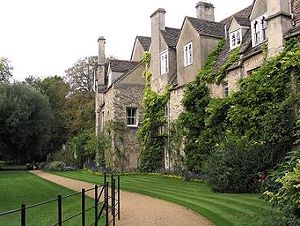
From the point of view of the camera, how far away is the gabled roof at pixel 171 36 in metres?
31.8

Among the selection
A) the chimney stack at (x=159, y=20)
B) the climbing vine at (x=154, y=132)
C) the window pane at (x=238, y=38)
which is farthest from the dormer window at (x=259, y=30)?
the chimney stack at (x=159, y=20)

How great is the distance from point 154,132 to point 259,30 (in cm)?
1312

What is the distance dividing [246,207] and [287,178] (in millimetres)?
4025

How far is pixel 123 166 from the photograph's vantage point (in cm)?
3453

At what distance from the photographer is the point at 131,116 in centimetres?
3622

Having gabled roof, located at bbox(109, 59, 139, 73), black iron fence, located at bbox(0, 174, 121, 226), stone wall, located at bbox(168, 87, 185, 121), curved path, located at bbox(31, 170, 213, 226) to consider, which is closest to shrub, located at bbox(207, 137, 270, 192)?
curved path, located at bbox(31, 170, 213, 226)

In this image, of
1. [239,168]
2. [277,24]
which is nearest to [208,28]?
[277,24]

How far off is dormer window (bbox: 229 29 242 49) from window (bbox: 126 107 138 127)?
13426 millimetres

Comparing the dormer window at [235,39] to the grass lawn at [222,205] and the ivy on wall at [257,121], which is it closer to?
the ivy on wall at [257,121]

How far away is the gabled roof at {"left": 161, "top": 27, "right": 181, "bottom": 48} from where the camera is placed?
31769 mm

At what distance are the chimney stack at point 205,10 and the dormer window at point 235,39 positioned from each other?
909 cm

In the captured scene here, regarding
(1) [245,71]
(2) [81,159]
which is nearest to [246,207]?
(1) [245,71]

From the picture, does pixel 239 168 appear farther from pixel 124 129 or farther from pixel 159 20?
pixel 124 129

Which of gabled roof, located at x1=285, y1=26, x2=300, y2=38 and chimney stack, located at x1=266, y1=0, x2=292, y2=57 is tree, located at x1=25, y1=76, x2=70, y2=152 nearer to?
chimney stack, located at x1=266, y1=0, x2=292, y2=57
